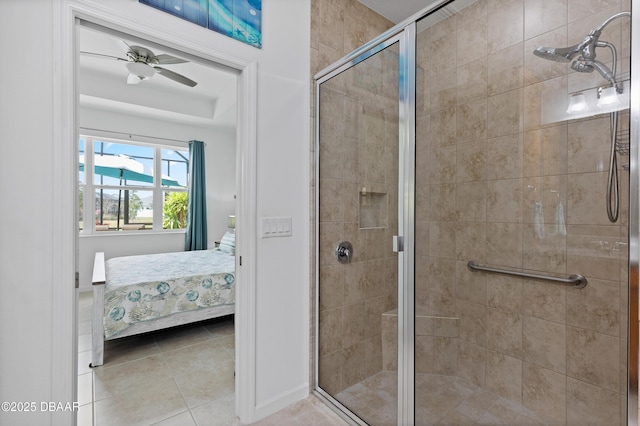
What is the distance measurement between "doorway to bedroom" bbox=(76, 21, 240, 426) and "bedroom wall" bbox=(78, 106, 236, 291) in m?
0.02

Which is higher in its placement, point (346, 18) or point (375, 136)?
point (346, 18)

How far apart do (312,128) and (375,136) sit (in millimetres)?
463

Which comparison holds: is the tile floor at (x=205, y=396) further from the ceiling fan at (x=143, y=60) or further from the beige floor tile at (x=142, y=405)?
the ceiling fan at (x=143, y=60)

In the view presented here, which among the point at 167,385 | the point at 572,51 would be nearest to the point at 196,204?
the point at 167,385

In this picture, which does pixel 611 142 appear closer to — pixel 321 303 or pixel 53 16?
pixel 321 303

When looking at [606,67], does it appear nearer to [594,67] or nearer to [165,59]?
[594,67]

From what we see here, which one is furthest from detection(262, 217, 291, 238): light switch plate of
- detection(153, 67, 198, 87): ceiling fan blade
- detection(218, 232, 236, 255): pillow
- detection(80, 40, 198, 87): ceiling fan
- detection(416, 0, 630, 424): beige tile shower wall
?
detection(218, 232, 236, 255): pillow

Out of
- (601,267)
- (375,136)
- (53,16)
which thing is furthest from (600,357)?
(53,16)

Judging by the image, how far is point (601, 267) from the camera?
1.37 metres

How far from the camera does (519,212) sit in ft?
5.46

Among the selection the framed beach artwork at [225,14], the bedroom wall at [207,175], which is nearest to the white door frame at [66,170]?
the framed beach artwork at [225,14]

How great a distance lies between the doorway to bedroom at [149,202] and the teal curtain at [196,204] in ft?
0.69

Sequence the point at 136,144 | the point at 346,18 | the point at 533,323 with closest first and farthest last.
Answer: the point at 533,323, the point at 346,18, the point at 136,144

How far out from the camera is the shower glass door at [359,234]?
1.63 metres
